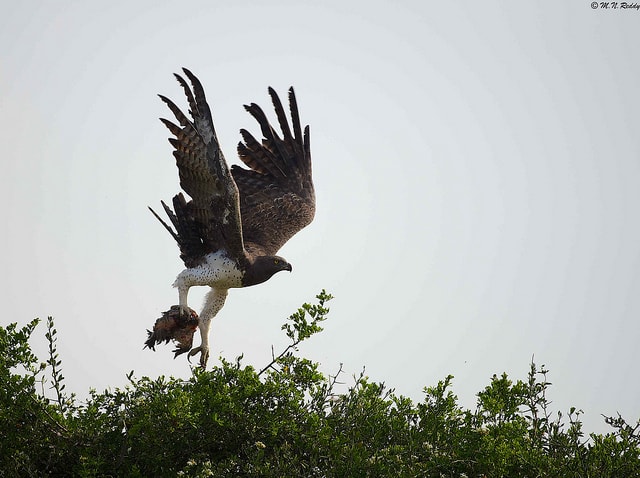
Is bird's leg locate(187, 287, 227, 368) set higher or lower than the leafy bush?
higher

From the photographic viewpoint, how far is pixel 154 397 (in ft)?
18.0

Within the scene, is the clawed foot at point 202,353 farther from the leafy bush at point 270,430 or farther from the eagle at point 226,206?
the leafy bush at point 270,430

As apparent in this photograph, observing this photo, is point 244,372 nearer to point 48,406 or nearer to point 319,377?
point 319,377

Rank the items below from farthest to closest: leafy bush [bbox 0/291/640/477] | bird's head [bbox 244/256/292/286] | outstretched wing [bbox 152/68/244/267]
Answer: bird's head [bbox 244/256/292/286]
outstretched wing [bbox 152/68/244/267]
leafy bush [bbox 0/291/640/477]

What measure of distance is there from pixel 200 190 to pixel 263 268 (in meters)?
1.21

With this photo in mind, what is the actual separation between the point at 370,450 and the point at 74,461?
2.04 metres

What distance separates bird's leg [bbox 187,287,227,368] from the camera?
8.85 meters

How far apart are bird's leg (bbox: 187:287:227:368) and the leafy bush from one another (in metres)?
3.01

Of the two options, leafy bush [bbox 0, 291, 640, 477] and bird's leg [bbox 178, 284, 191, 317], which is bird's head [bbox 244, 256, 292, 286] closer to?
bird's leg [bbox 178, 284, 191, 317]

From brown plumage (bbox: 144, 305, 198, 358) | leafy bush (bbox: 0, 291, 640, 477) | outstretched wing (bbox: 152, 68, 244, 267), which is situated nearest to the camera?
leafy bush (bbox: 0, 291, 640, 477)

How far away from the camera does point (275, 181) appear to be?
34.8 feet

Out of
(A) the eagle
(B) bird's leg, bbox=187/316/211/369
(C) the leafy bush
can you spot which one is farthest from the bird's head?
(C) the leafy bush

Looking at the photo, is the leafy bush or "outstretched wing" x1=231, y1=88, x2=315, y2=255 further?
"outstretched wing" x1=231, y1=88, x2=315, y2=255

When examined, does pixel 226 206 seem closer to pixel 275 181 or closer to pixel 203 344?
pixel 203 344
